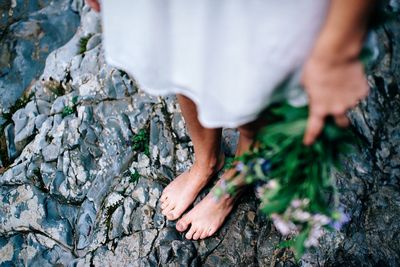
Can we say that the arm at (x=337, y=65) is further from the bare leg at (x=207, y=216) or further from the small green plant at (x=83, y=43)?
the small green plant at (x=83, y=43)

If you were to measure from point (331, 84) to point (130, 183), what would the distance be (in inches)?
66.7

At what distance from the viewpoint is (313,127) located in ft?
4.18

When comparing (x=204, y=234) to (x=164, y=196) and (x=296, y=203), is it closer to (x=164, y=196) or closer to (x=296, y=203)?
(x=164, y=196)

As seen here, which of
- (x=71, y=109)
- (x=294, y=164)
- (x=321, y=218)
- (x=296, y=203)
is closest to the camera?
(x=294, y=164)

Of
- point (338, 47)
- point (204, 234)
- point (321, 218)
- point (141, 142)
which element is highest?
point (338, 47)

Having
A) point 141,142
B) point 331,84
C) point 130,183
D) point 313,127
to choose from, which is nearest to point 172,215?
point 130,183

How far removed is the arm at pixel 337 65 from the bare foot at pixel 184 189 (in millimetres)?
1150

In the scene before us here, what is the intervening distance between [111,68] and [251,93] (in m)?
1.85

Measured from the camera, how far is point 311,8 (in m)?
1.16

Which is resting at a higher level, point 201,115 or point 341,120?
point 341,120

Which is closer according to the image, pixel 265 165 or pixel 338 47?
pixel 338 47

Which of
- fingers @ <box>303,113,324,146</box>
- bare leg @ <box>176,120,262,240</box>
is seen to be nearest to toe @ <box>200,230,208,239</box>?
bare leg @ <box>176,120,262,240</box>

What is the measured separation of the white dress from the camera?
3.90 ft

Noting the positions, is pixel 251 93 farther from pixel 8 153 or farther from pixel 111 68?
pixel 8 153
